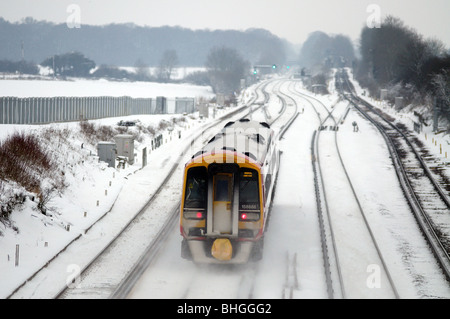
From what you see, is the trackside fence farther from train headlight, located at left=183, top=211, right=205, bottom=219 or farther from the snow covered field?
train headlight, located at left=183, top=211, right=205, bottom=219

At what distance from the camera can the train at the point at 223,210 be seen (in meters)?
13.9

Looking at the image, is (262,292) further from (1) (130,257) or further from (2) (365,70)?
(2) (365,70)

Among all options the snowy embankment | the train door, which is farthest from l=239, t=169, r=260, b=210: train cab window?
the snowy embankment

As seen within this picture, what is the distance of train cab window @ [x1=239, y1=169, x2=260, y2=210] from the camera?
14094mm

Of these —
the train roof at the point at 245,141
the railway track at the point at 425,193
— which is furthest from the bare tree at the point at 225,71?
the train roof at the point at 245,141

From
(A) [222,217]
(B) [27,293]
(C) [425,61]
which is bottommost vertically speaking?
(B) [27,293]

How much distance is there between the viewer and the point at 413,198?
72.6 feet

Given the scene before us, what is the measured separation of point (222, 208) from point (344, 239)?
5.24m

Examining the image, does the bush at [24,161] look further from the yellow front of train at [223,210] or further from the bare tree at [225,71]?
the bare tree at [225,71]

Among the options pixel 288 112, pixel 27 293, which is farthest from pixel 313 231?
pixel 288 112

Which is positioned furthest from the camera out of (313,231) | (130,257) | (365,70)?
(365,70)

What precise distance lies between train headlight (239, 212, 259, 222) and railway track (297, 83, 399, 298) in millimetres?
2353

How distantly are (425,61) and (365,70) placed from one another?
78.9 meters

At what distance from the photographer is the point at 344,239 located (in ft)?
56.5
